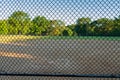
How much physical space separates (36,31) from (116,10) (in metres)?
1.19

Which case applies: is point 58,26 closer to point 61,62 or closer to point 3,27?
point 3,27

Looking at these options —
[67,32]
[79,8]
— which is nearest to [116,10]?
[79,8]

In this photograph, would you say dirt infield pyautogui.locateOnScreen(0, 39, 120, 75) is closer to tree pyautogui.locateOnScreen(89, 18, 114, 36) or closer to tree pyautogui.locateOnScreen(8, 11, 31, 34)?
tree pyautogui.locateOnScreen(8, 11, 31, 34)

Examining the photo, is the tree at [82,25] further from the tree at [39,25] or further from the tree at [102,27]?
the tree at [39,25]

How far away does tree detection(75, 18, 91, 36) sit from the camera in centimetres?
321

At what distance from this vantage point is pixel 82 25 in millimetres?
3268

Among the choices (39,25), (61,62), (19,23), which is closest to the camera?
(39,25)

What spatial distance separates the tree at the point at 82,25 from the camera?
126 inches

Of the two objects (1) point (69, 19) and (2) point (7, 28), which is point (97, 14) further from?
(2) point (7, 28)

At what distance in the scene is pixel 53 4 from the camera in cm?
313

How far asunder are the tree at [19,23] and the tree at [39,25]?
8 centimetres

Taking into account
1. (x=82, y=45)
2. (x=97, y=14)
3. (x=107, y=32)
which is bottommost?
(x=82, y=45)

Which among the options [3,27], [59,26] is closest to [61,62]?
[3,27]

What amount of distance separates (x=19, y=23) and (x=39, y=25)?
14.3 inches
